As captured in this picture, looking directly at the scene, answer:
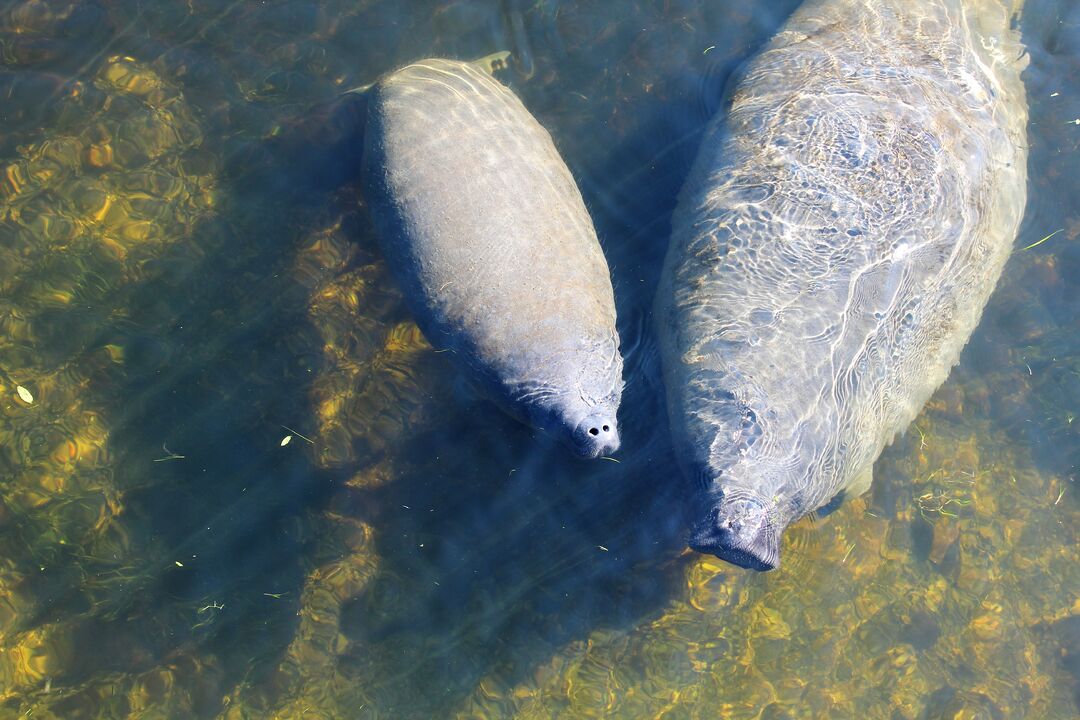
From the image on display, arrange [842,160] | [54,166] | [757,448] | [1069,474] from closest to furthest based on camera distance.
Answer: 1. [757,448]
2. [842,160]
3. [54,166]
4. [1069,474]

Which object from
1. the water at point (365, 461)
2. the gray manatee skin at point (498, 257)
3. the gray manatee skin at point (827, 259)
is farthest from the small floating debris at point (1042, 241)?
the gray manatee skin at point (498, 257)

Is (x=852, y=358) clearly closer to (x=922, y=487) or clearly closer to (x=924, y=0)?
(x=922, y=487)

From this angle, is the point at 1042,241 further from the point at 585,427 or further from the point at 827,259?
the point at 585,427

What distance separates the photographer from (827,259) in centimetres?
485

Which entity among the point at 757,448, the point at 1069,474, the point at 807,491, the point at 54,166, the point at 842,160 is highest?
the point at 54,166

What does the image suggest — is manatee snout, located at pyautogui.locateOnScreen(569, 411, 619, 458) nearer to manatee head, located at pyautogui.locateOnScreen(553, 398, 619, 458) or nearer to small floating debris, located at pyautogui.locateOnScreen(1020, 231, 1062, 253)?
manatee head, located at pyautogui.locateOnScreen(553, 398, 619, 458)

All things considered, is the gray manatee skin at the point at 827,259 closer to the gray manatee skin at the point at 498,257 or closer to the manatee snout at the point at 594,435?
the manatee snout at the point at 594,435

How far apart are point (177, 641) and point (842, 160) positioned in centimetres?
524

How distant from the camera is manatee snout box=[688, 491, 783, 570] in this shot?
428 cm

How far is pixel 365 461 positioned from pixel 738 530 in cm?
264

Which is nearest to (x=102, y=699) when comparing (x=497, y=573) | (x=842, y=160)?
(x=497, y=573)

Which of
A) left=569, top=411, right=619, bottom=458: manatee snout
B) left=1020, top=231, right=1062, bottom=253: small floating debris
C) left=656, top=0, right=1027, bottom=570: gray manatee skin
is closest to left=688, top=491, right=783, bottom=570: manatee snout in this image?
left=656, top=0, right=1027, bottom=570: gray manatee skin

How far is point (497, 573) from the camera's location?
5434 mm

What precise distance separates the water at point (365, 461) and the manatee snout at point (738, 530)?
1.06 metres
